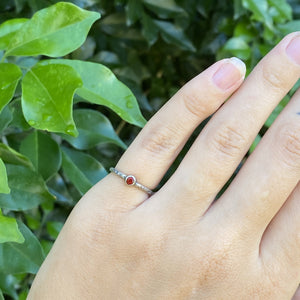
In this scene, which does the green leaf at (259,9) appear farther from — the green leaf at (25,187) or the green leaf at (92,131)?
the green leaf at (25,187)

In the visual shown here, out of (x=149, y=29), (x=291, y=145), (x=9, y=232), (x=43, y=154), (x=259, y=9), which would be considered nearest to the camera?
(x=9, y=232)

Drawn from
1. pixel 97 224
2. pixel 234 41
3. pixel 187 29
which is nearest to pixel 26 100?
pixel 97 224

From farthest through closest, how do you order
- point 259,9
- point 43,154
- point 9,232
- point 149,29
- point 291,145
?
1. point 149,29
2. point 259,9
3. point 43,154
4. point 291,145
5. point 9,232

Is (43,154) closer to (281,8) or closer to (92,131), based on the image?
(92,131)

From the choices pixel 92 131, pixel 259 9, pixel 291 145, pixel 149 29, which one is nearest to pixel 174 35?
pixel 149 29

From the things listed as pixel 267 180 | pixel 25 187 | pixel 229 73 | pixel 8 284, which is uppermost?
pixel 229 73

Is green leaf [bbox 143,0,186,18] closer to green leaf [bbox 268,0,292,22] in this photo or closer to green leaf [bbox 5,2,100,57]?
green leaf [bbox 268,0,292,22]

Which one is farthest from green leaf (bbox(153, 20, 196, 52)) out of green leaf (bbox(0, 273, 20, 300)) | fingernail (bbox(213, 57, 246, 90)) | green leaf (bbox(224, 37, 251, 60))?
green leaf (bbox(0, 273, 20, 300))
